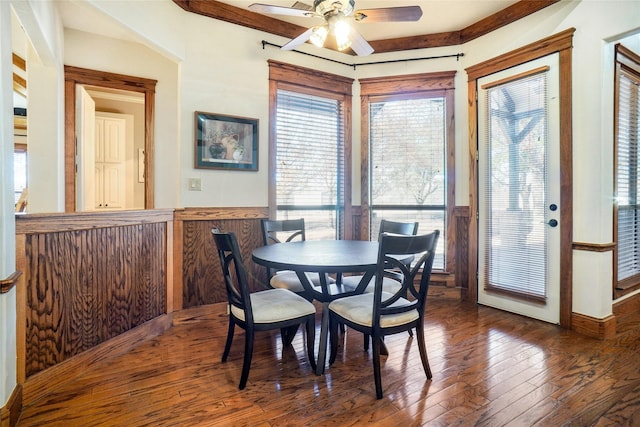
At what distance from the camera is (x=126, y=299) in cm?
249

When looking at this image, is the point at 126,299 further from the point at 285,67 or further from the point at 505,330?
the point at 505,330

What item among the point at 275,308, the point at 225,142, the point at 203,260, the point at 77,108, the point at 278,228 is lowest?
the point at 275,308

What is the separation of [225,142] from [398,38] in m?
2.31

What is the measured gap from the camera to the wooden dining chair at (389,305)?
183 cm

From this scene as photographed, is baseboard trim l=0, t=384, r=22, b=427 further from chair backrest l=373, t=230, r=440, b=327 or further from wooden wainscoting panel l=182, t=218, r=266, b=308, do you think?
chair backrest l=373, t=230, r=440, b=327

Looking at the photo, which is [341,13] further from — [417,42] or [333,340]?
[333,340]

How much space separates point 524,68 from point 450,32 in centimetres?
96

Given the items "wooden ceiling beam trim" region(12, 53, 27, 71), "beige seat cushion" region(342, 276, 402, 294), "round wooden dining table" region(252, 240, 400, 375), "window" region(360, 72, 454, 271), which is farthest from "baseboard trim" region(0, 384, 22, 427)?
"wooden ceiling beam trim" region(12, 53, 27, 71)

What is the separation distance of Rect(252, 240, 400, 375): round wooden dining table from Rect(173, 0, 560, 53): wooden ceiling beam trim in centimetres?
226

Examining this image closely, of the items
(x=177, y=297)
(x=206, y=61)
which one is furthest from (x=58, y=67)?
(x=177, y=297)

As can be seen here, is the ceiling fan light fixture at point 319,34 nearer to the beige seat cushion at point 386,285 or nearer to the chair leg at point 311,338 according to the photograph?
the beige seat cushion at point 386,285

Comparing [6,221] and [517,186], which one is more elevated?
[517,186]

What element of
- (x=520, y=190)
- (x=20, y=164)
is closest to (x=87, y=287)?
(x=520, y=190)

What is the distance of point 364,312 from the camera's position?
1.96 meters
